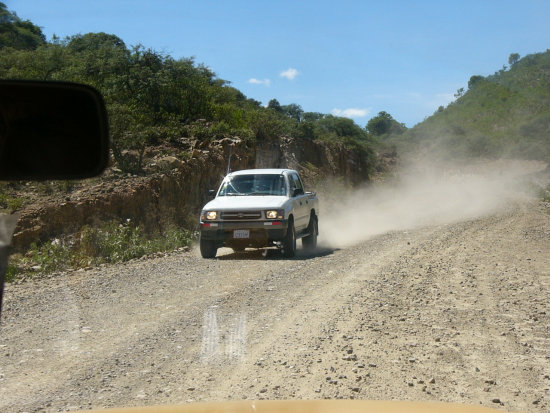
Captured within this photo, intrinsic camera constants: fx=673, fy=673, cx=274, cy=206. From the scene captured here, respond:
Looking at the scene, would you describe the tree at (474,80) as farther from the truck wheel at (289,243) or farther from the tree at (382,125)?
the truck wheel at (289,243)

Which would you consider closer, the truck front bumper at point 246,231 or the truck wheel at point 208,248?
the truck front bumper at point 246,231

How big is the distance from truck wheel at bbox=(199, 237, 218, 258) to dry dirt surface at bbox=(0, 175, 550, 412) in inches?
49.0

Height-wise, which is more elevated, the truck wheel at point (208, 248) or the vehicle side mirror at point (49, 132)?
the vehicle side mirror at point (49, 132)

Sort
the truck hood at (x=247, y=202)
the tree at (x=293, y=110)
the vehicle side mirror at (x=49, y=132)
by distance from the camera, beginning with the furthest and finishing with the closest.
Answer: the tree at (x=293, y=110) < the truck hood at (x=247, y=202) < the vehicle side mirror at (x=49, y=132)

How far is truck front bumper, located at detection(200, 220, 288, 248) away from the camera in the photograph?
1367cm

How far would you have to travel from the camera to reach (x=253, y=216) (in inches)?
541

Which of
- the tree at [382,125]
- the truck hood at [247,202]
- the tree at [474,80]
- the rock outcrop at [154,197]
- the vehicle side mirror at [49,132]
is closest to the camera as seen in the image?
the vehicle side mirror at [49,132]

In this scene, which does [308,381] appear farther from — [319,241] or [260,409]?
[319,241]

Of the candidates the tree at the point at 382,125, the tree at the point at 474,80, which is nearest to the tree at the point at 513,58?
the tree at the point at 474,80

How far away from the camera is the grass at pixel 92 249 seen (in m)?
12.7

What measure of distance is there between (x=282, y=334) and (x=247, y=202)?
7.21m

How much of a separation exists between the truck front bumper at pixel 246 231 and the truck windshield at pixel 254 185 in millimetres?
1173

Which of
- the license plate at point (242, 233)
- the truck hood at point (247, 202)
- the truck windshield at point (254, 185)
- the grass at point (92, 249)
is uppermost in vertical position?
the truck windshield at point (254, 185)

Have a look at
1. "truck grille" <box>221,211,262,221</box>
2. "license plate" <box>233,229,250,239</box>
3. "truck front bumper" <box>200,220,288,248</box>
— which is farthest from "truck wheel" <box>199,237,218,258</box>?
"truck grille" <box>221,211,262,221</box>
